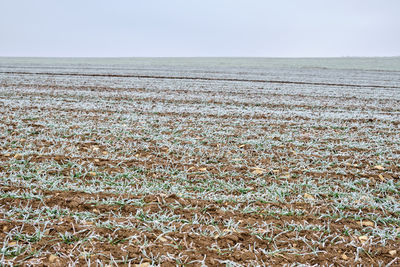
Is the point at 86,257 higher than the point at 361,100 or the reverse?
the reverse

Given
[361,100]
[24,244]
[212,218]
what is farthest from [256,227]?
[361,100]

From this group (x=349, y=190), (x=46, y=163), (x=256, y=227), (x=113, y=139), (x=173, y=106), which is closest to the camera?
(x=256, y=227)

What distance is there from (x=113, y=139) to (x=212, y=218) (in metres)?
3.37

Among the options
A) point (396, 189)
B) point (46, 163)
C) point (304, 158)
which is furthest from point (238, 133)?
point (46, 163)

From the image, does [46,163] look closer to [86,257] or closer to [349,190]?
[86,257]

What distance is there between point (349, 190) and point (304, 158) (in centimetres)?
120

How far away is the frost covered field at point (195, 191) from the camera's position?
263 cm

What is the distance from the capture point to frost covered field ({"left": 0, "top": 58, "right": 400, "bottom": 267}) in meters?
2.63

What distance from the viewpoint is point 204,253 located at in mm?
2604

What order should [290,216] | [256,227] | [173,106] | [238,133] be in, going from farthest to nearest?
[173,106], [238,133], [290,216], [256,227]

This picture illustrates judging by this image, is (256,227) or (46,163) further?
(46,163)

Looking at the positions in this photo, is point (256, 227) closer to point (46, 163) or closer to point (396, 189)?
point (396, 189)

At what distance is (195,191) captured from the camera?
3771 millimetres

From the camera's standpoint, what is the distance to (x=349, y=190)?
3.93 metres
